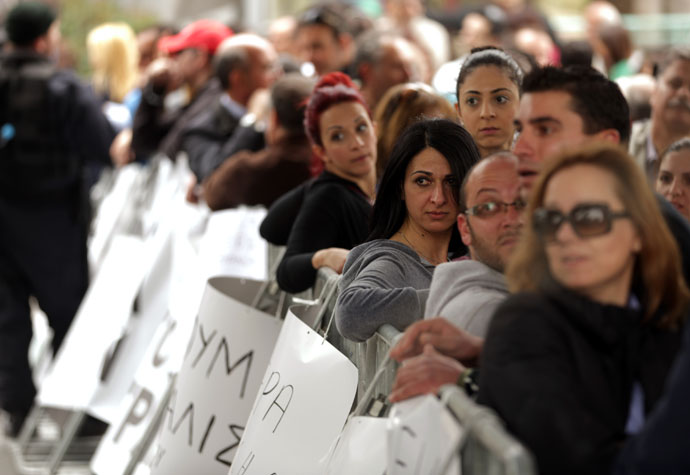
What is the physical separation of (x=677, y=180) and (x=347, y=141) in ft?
5.06

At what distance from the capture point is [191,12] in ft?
99.4

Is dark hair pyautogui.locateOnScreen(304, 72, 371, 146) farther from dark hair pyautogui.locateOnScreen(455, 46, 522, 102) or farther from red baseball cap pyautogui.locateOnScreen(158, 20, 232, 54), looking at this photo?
red baseball cap pyautogui.locateOnScreen(158, 20, 232, 54)

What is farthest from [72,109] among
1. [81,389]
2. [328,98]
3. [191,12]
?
[191,12]

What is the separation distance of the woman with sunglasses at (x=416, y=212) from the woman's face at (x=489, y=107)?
1.37 ft

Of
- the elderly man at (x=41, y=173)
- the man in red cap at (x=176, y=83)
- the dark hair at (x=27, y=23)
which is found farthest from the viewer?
the man in red cap at (x=176, y=83)

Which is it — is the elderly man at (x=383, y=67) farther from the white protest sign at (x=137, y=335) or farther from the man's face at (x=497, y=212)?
the man's face at (x=497, y=212)

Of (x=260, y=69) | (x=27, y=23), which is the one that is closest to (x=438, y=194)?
(x=260, y=69)

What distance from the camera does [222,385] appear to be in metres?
5.23

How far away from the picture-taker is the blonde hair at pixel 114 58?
11.9 m

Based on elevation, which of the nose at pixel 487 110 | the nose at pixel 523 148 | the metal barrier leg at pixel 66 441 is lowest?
the metal barrier leg at pixel 66 441

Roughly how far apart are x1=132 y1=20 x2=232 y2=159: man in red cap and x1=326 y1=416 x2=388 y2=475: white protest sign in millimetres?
6336

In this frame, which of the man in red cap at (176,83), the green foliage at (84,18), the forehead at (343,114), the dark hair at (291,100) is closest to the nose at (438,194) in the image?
the forehead at (343,114)

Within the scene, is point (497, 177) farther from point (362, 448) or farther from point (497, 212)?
point (362, 448)

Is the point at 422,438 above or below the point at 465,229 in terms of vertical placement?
below
